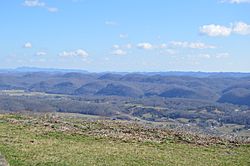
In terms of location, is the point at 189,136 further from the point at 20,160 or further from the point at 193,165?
the point at 20,160

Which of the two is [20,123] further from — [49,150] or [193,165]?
[193,165]

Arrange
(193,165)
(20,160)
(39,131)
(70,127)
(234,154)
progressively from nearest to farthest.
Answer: (20,160) → (193,165) → (234,154) → (39,131) → (70,127)

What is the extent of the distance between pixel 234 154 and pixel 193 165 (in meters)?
6.20

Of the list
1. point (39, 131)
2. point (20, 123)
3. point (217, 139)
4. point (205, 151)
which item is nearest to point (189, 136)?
point (217, 139)

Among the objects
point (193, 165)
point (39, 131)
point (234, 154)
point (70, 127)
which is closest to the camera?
point (193, 165)

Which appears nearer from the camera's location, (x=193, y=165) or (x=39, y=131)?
(x=193, y=165)

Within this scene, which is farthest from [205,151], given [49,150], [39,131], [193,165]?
[39,131]

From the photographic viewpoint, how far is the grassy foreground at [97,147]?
87.5 ft

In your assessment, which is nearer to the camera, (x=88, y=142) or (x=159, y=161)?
(x=159, y=161)

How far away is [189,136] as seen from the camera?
37750mm

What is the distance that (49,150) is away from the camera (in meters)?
28.5

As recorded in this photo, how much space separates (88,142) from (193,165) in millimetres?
9636

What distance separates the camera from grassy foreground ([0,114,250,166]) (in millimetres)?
26656

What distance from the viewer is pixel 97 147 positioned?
30859mm
